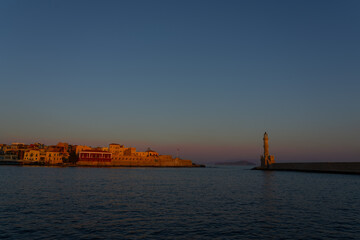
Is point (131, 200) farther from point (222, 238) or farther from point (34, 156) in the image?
point (34, 156)

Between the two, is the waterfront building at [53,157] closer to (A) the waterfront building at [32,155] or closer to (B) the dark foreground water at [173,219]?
(A) the waterfront building at [32,155]

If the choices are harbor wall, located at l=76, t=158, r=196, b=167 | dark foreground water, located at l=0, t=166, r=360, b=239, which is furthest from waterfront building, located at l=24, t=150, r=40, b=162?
dark foreground water, located at l=0, t=166, r=360, b=239

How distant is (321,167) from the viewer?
111000mm

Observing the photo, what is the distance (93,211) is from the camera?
24.3 m

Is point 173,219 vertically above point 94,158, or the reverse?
point 94,158

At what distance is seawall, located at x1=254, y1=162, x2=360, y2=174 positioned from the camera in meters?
95.2

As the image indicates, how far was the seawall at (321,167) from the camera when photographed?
9525cm

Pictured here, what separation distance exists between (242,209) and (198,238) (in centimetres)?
1141

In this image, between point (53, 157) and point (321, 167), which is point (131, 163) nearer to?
point (53, 157)

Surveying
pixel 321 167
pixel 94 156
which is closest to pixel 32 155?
pixel 94 156

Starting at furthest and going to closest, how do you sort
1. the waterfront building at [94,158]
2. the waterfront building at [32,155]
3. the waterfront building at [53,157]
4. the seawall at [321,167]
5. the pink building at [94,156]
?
the waterfront building at [53,157] < the waterfront building at [32,155] < the pink building at [94,156] < the waterfront building at [94,158] < the seawall at [321,167]

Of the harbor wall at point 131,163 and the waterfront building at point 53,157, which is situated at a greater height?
the waterfront building at point 53,157

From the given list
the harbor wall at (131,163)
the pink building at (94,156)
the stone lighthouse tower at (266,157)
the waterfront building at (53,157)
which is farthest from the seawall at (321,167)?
the waterfront building at (53,157)

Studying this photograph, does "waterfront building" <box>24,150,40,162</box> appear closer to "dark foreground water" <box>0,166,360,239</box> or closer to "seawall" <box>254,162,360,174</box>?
"seawall" <box>254,162,360,174</box>
